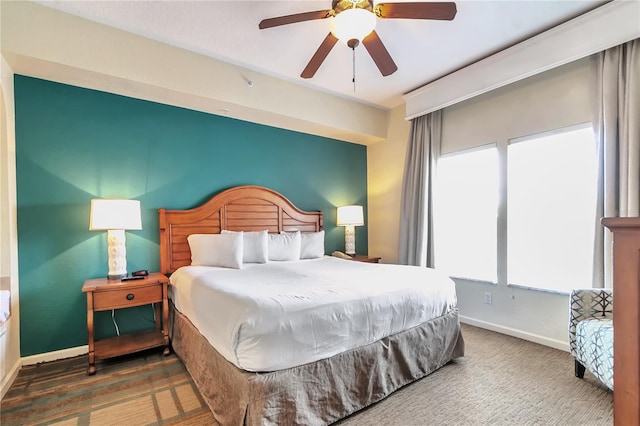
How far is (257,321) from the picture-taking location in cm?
155

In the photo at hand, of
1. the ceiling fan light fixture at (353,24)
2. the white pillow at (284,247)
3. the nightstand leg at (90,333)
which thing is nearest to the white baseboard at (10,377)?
the nightstand leg at (90,333)

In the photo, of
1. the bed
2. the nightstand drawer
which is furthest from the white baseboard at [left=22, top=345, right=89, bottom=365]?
the bed

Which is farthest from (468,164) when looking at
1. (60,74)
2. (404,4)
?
(60,74)

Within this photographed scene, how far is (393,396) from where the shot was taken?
2078 millimetres

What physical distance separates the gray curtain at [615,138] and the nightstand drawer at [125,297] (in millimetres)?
3779

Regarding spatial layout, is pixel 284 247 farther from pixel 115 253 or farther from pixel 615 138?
pixel 615 138

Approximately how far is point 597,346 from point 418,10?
244cm

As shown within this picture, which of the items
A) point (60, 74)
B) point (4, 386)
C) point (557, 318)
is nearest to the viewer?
point (4, 386)

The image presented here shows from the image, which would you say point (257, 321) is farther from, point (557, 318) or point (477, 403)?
point (557, 318)

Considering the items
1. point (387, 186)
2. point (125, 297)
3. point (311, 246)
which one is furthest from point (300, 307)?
point (387, 186)

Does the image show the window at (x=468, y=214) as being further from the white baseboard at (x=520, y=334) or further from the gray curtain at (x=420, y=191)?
the white baseboard at (x=520, y=334)

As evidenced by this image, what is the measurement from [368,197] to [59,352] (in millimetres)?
4166

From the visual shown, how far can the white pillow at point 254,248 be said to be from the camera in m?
3.26

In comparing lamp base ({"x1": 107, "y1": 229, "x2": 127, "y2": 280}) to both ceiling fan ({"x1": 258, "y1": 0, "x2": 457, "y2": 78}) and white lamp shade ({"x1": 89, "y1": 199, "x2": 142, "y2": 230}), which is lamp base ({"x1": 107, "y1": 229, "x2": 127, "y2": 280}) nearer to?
white lamp shade ({"x1": 89, "y1": 199, "x2": 142, "y2": 230})
